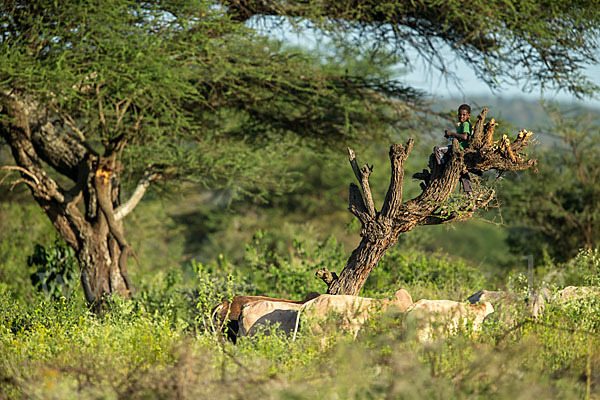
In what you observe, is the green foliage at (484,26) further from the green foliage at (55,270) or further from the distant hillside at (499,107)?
the green foliage at (55,270)

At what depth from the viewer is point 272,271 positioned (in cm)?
1098

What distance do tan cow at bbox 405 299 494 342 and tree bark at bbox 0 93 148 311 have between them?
558cm

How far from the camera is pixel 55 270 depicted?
1021cm

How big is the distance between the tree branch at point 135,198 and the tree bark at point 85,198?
19mm

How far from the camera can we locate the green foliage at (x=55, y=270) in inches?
401

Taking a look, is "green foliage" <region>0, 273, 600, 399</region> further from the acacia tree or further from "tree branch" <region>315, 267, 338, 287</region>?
the acacia tree

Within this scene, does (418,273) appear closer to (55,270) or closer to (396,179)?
(396,179)

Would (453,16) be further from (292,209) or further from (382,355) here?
(292,209)

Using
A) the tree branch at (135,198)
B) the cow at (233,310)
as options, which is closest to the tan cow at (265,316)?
the cow at (233,310)

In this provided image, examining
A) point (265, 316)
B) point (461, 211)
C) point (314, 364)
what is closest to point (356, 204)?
point (461, 211)

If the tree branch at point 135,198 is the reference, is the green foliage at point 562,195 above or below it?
below

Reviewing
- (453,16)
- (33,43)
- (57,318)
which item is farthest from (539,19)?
(57,318)

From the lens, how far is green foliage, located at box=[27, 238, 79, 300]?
10188 millimetres

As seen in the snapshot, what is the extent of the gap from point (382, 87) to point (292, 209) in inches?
637
